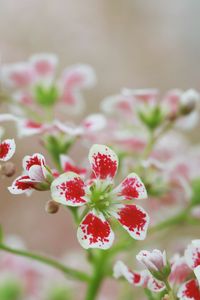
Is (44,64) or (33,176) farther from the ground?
(44,64)

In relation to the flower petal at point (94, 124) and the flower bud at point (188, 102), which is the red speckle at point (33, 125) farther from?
the flower bud at point (188, 102)

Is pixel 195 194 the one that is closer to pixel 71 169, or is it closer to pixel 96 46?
pixel 71 169

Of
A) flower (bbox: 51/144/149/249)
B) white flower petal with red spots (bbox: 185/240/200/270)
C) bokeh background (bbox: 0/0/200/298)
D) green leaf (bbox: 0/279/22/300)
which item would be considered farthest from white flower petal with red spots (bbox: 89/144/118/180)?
bokeh background (bbox: 0/0/200/298)

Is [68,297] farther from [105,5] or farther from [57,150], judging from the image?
[105,5]

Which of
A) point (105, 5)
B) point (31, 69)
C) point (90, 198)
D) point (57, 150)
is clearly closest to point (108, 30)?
point (105, 5)

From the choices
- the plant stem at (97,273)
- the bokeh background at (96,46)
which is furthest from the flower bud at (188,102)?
the bokeh background at (96,46)

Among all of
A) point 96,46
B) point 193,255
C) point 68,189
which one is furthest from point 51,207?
point 96,46

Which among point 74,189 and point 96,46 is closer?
point 74,189
